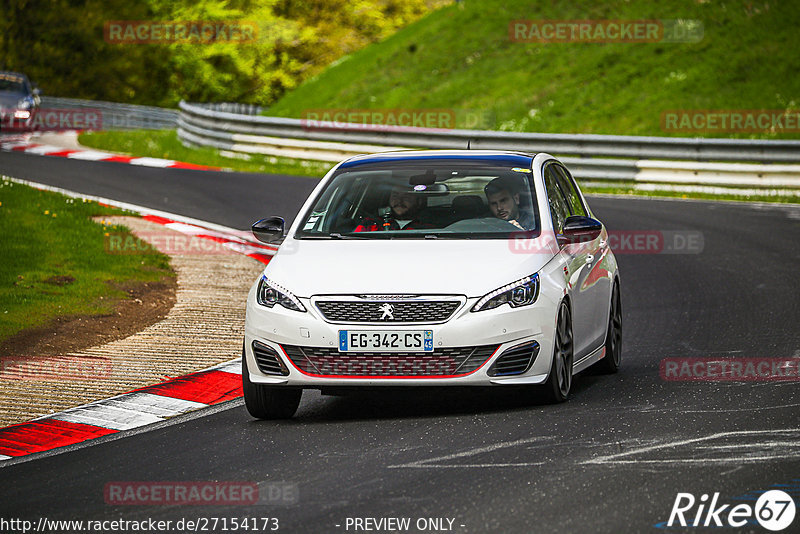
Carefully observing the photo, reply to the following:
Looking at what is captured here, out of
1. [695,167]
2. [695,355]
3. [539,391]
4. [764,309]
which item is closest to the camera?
[539,391]

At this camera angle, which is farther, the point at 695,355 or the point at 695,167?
the point at 695,167

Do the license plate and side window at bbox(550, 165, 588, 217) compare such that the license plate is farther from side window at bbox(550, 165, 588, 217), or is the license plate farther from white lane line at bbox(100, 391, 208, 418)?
side window at bbox(550, 165, 588, 217)

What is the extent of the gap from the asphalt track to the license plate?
1.53 feet

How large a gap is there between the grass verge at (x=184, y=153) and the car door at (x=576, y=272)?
17.1 meters

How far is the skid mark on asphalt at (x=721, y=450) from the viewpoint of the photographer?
6.70 metres

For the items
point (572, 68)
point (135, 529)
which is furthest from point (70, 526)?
point (572, 68)

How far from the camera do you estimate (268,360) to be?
804 centimetres

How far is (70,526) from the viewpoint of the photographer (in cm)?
587

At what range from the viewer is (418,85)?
38906 mm

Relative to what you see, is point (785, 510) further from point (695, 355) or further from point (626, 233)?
point (626, 233)

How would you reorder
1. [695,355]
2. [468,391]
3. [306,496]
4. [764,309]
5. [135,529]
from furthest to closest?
[764,309], [695,355], [468,391], [306,496], [135,529]

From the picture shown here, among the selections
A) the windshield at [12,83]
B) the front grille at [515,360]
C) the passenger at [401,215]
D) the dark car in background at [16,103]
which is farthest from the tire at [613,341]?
the windshield at [12,83]

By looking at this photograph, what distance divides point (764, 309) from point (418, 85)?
27367mm

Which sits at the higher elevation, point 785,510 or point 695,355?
point 785,510
